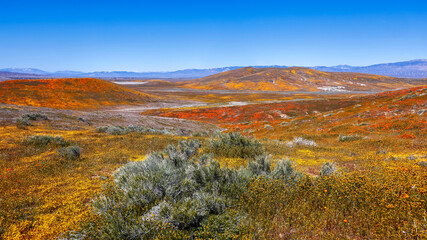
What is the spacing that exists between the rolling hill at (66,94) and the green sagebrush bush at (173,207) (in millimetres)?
59583

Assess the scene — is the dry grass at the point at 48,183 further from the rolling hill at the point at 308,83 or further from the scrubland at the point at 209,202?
the rolling hill at the point at 308,83

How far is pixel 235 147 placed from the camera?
28.9ft

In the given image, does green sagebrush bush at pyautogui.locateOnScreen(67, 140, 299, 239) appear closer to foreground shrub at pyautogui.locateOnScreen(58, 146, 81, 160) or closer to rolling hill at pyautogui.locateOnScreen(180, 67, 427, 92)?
foreground shrub at pyautogui.locateOnScreen(58, 146, 81, 160)

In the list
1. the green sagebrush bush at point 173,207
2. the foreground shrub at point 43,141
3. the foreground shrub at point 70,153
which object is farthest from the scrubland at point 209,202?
the foreground shrub at point 43,141

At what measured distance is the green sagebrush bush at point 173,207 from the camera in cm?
320

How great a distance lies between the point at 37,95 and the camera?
182 ft

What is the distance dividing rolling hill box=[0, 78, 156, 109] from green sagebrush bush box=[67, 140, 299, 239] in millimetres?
59583

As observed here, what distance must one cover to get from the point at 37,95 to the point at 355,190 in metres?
74.4

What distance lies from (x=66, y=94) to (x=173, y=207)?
2819 inches

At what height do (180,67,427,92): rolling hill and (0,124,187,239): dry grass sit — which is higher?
(180,67,427,92): rolling hill

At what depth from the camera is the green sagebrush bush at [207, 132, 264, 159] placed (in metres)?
8.33

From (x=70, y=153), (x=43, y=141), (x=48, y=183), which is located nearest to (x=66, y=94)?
(x=43, y=141)

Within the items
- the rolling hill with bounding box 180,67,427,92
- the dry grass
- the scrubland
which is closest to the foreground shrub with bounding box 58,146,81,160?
the dry grass

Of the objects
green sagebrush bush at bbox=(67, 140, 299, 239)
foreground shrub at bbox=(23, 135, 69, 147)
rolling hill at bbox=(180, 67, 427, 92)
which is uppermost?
rolling hill at bbox=(180, 67, 427, 92)
